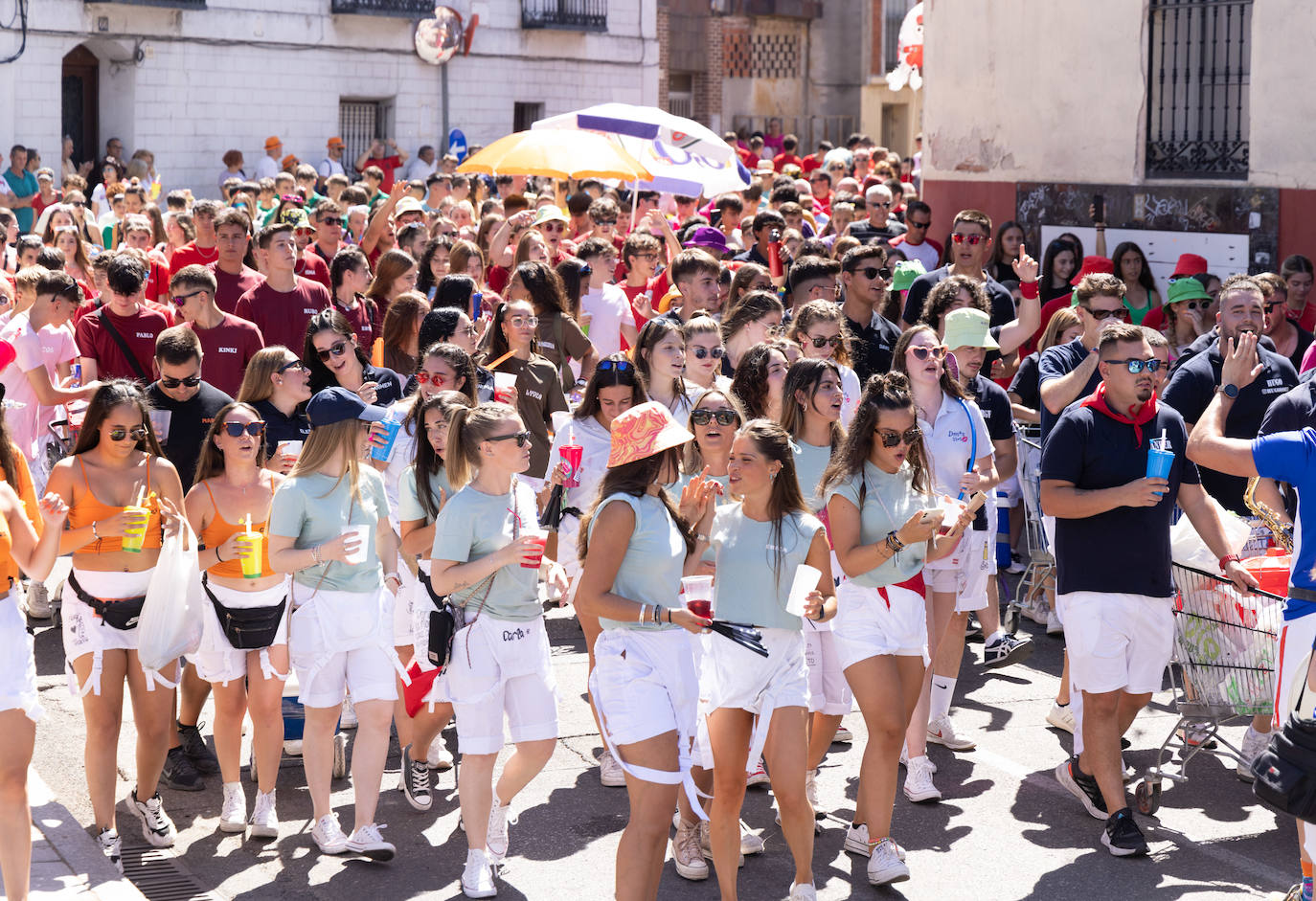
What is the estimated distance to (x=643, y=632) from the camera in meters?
5.24

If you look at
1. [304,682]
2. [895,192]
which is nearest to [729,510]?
[304,682]

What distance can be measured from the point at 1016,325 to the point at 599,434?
11.8 feet

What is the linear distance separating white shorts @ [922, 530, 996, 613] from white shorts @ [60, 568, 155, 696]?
128 inches

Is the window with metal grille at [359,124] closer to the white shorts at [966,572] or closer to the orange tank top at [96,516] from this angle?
the white shorts at [966,572]

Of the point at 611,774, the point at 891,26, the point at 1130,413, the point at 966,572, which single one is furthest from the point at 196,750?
the point at 891,26

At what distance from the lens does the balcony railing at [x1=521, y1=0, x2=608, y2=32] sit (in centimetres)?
3519

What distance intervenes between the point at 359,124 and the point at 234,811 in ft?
95.3

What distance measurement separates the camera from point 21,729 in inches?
205

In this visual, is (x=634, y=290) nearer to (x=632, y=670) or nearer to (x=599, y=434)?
(x=599, y=434)

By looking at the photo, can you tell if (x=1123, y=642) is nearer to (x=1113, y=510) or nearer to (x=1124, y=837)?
(x=1113, y=510)

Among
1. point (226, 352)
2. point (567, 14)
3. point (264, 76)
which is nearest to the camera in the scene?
point (226, 352)

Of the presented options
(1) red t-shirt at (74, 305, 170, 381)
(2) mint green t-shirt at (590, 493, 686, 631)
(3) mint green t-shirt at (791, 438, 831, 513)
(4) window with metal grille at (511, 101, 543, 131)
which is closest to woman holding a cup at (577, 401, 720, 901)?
(2) mint green t-shirt at (590, 493, 686, 631)

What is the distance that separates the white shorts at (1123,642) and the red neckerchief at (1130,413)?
0.62 meters

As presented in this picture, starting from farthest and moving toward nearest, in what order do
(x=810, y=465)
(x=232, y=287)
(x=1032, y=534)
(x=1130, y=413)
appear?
(x=232, y=287)
(x=1032, y=534)
(x=810, y=465)
(x=1130, y=413)
